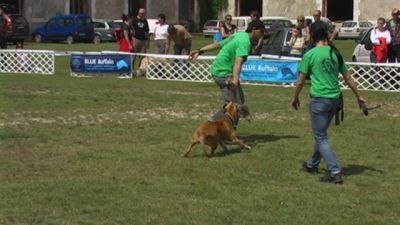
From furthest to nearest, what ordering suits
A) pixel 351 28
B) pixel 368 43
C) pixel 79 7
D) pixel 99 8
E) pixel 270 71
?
pixel 99 8
pixel 79 7
pixel 351 28
pixel 368 43
pixel 270 71

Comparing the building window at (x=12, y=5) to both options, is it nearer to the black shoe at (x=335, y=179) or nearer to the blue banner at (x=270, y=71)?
the blue banner at (x=270, y=71)

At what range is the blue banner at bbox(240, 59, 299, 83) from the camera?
18484 mm

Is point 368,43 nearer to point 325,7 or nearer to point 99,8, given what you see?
A: point 99,8

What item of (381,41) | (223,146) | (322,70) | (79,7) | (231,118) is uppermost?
(79,7)

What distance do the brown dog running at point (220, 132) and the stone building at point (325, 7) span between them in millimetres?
50356

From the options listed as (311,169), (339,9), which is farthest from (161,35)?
(339,9)

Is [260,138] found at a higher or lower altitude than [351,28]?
higher

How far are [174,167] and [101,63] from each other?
12.6 meters

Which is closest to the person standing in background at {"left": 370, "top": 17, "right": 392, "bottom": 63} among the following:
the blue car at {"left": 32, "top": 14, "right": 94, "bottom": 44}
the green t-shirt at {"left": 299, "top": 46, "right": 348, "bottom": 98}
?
the green t-shirt at {"left": 299, "top": 46, "right": 348, "bottom": 98}

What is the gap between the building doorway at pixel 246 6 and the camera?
63.8 meters

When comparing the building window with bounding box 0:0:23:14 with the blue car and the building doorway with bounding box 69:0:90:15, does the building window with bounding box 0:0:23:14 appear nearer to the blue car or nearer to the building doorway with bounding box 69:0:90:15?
the building doorway with bounding box 69:0:90:15

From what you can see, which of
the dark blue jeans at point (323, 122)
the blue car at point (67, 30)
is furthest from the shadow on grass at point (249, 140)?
the blue car at point (67, 30)

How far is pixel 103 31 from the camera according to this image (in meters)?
49.2

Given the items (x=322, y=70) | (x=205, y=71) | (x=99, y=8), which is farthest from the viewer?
(x=99, y=8)
